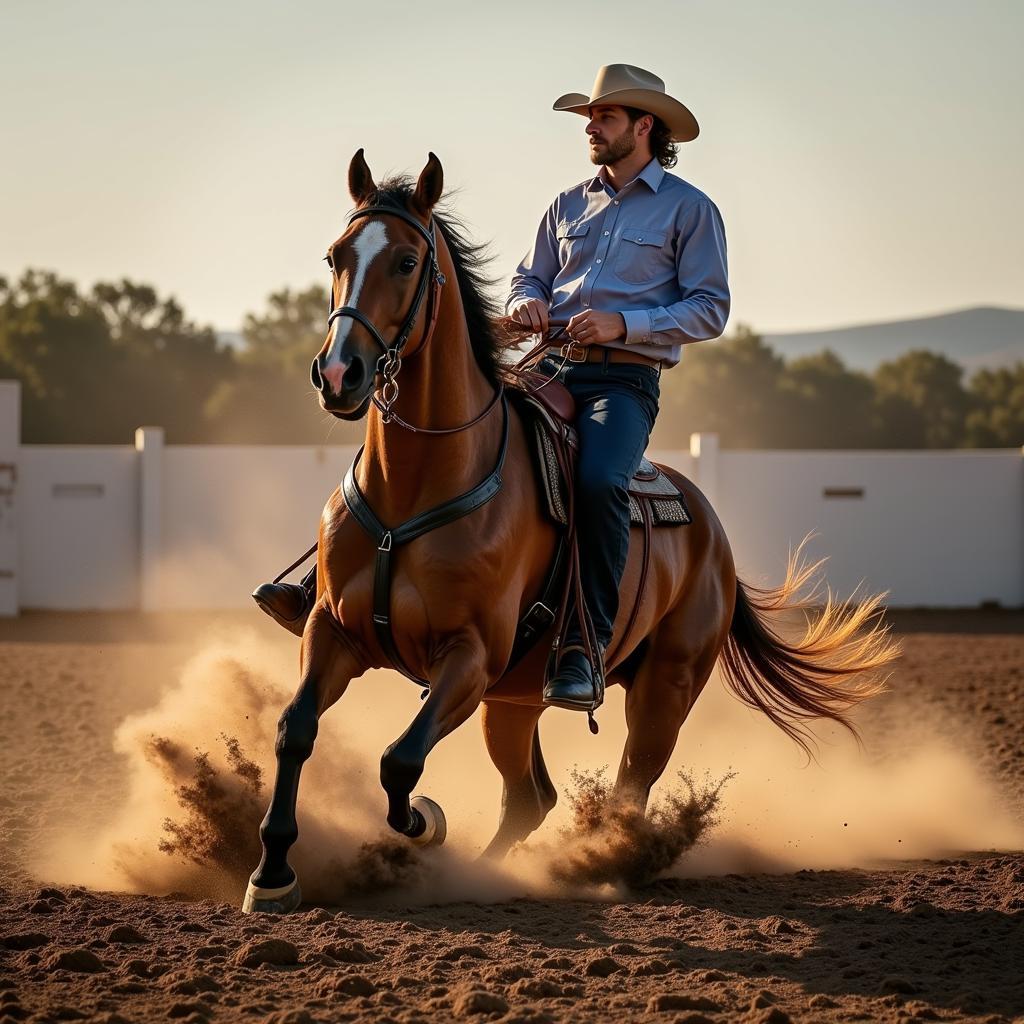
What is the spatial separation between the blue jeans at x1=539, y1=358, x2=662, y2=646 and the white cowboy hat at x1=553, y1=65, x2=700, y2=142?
3.27 ft

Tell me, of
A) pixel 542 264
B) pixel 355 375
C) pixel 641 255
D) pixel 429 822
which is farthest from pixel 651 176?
pixel 429 822

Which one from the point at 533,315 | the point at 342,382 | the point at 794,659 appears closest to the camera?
the point at 342,382

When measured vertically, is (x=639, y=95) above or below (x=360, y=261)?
above

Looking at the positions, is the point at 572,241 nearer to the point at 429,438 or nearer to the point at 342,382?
the point at 429,438

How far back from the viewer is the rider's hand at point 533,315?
5.43 m

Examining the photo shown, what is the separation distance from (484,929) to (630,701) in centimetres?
171

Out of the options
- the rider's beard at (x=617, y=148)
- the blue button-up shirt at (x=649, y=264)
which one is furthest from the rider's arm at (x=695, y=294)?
the rider's beard at (x=617, y=148)

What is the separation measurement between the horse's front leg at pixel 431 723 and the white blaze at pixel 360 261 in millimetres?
1070

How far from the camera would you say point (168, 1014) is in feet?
11.8

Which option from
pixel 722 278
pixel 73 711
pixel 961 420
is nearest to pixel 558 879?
pixel 722 278

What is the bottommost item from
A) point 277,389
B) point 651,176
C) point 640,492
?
point 640,492

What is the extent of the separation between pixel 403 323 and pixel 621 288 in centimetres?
141

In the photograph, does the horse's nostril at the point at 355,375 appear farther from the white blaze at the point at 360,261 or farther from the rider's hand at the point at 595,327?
the rider's hand at the point at 595,327

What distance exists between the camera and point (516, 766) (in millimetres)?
6082
